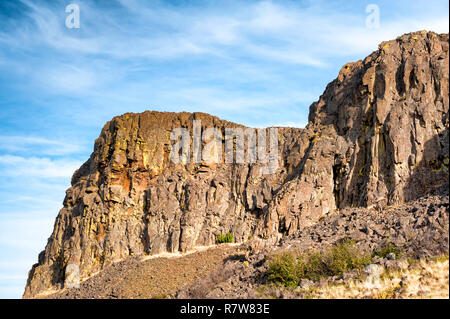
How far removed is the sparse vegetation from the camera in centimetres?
2883

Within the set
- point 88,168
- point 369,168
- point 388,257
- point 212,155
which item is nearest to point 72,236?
point 88,168

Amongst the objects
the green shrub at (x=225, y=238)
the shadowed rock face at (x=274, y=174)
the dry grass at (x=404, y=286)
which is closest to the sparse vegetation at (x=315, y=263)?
the dry grass at (x=404, y=286)

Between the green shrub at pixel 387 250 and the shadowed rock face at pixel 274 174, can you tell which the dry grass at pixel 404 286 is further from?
the shadowed rock face at pixel 274 174

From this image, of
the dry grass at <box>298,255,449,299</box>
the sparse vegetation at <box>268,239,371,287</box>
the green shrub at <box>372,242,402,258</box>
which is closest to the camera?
the dry grass at <box>298,255,449,299</box>

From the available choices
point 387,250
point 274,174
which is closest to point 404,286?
point 387,250

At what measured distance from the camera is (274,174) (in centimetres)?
4753

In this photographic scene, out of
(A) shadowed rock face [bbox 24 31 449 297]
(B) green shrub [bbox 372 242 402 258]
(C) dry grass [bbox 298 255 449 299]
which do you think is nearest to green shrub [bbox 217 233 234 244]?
(A) shadowed rock face [bbox 24 31 449 297]

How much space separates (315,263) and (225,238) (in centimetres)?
1599

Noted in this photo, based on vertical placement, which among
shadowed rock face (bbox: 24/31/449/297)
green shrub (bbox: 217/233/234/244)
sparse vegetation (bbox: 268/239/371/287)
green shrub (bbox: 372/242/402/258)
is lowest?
sparse vegetation (bbox: 268/239/371/287)

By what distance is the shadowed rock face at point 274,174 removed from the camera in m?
36.0

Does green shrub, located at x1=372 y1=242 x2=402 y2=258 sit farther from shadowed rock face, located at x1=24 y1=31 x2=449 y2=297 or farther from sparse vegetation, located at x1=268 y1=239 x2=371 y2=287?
shadowed rock face, located at x1=24 y1=31 x2=449 y2=297

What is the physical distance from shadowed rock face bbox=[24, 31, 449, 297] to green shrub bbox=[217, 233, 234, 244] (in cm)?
61

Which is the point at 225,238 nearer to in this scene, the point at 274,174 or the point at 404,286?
the point at 274,174

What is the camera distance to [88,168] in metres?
60.9
